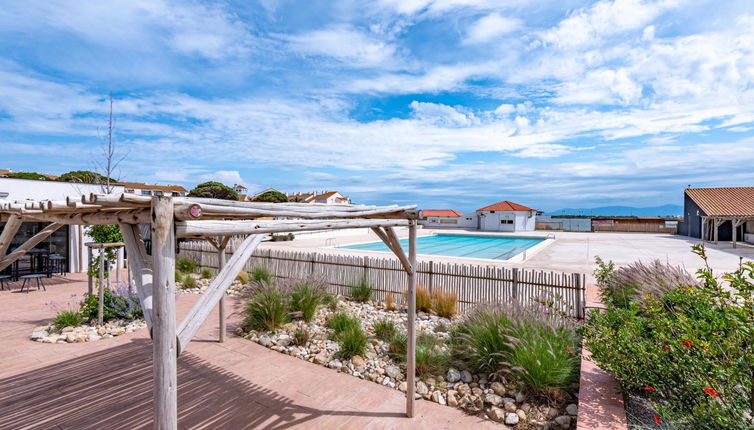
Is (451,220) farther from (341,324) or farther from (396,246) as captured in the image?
(396,246)

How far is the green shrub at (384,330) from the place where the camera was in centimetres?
590

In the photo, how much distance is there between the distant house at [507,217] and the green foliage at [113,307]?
32.7 meters

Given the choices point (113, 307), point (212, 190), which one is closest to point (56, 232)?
point (113, 307)

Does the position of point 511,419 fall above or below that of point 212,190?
below

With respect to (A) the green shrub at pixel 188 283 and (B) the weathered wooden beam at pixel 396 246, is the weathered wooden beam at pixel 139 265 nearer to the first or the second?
(B) the weathered wooden beam at pixel 396 246

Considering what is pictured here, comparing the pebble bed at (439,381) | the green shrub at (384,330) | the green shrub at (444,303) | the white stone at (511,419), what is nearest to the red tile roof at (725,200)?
the green shrub at (444,303)

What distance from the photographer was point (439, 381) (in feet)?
15.1

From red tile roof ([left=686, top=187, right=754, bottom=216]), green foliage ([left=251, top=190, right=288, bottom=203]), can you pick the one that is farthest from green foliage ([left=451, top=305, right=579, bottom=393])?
green foliage ([left=251, top=190, right=288, bottom=203])

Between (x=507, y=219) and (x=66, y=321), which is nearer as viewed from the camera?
(x=66, y=321)

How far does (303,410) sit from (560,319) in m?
3.75

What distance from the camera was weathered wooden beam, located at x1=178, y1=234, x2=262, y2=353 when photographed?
201 cm

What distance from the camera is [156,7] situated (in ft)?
25.3

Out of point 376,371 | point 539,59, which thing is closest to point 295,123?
point 539,59

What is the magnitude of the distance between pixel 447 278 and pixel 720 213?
2480 centimetres
